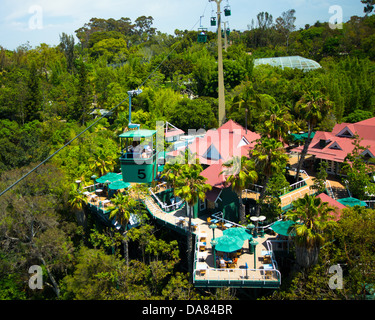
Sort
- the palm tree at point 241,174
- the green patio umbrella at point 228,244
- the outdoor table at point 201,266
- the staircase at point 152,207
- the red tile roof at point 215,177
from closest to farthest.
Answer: the outdoor table at point 201,266 → the green patio umbrella at point 228,244 → the palm tree at point 241,174 → the red tile roof at point 215,177 → the staircase at point 152,207

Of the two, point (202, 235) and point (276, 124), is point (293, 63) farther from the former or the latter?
point (202, 235)

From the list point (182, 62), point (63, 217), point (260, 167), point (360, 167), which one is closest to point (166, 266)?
point (260, 167)

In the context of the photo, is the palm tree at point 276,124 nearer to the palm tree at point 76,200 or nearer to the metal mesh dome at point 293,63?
the palm tree at point 76,200

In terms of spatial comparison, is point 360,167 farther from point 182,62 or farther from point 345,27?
point 345,27

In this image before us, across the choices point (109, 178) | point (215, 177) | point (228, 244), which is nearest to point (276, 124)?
point (215, 177)

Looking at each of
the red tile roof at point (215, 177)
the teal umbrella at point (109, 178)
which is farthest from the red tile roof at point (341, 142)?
the teal umbrella at point (109, 178)
